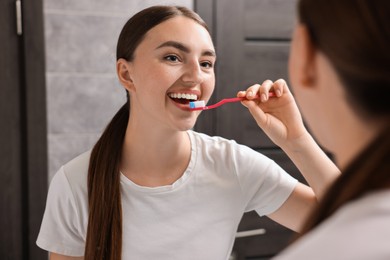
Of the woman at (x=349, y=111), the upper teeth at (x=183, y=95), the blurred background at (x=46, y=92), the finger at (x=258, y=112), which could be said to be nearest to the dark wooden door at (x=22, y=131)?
the blurred background at (x=46, y=92)

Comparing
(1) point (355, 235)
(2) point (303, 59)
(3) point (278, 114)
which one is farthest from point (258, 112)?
(1) point (355, 235)

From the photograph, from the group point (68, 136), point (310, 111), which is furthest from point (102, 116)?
point (310, 111)

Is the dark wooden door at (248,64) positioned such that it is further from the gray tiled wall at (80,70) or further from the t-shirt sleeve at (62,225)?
the t-shirt sleeve at (62,225)

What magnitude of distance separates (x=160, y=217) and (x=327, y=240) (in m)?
0.77

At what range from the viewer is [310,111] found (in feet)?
1.84

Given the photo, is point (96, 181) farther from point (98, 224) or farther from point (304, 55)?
point (304, 55)

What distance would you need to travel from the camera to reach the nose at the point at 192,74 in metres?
1.14

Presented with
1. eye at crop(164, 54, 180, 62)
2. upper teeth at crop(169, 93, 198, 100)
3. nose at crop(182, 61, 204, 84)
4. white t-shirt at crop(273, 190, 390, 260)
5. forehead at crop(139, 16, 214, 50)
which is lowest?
upper teeth at crop(169, 93, 198, 100)

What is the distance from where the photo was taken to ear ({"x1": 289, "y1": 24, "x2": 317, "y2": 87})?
1.72 ft

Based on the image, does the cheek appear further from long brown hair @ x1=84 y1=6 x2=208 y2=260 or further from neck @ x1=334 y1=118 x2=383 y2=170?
neck @ x1=334 y1=118 x2=383 y2=170

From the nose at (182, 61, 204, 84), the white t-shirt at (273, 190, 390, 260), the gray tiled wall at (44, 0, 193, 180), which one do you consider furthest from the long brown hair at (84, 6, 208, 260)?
the white t-shirt at (273, 190, 390, 260)

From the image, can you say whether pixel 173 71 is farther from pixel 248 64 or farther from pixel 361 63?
pixel 248 64

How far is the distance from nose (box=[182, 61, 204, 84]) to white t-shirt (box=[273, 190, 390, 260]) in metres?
0.72

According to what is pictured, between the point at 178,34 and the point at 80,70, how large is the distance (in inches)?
28.9
